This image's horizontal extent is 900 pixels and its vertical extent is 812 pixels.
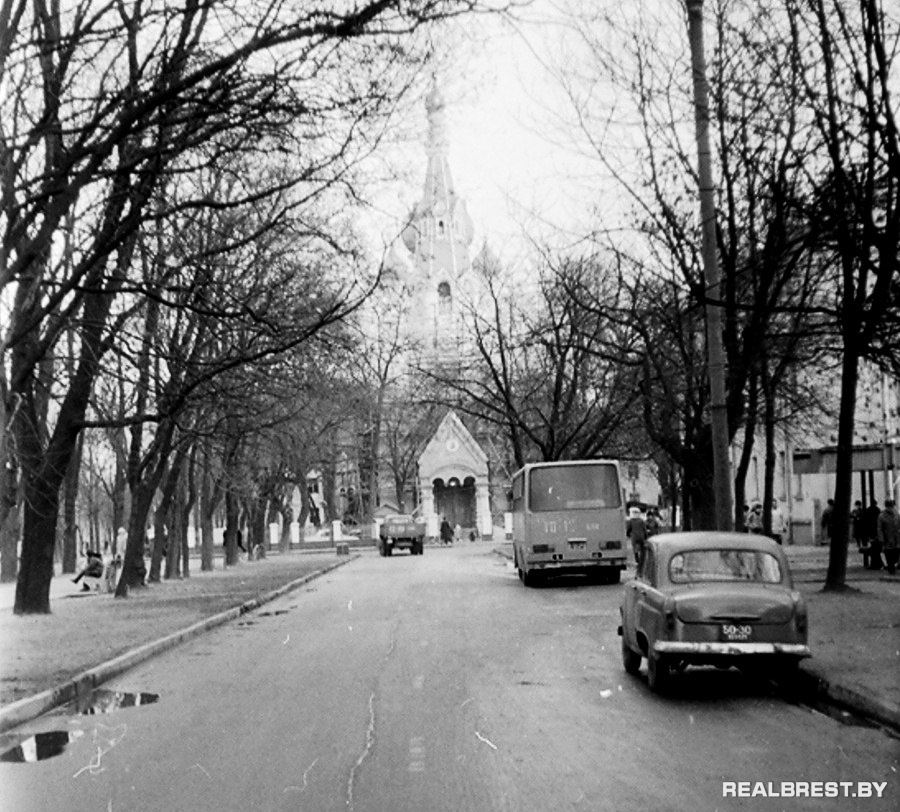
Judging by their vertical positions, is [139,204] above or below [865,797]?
above

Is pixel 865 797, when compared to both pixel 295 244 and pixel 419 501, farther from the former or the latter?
pixel 419 501

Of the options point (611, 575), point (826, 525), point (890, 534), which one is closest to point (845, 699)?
point (890, 534)

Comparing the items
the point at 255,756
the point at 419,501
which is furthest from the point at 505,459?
the point at 255,756

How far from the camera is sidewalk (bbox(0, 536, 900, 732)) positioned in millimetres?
13016

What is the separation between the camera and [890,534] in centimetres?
3141

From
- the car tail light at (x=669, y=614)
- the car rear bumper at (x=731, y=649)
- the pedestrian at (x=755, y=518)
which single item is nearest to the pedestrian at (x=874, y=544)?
the pedestrian at (x=755, y=518)

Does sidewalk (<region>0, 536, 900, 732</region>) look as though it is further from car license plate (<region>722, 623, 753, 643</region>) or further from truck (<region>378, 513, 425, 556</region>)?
truck (<region>378, 513, 425, 556</region>)

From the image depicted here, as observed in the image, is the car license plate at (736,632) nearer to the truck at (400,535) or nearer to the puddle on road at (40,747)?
the puddle on road at (40,747)

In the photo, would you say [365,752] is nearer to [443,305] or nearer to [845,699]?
[845,699]

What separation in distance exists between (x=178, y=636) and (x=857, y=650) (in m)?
10.1

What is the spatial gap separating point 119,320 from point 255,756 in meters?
13.8

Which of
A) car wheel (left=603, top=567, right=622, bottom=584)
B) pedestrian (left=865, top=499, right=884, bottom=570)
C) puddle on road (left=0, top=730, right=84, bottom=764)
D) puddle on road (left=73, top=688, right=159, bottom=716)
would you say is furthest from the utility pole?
car wheel (left=603, top=567, right=622, bottom=584)

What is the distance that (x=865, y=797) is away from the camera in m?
8.13

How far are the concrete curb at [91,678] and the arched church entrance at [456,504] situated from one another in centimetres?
7097
